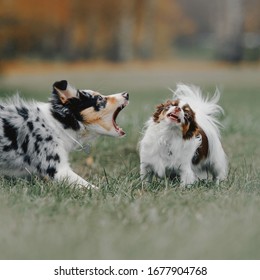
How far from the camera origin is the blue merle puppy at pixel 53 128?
5.06m

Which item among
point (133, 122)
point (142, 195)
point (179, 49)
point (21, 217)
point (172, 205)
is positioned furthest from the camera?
point (179, 49)

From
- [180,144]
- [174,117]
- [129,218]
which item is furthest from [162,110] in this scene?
[129,218]

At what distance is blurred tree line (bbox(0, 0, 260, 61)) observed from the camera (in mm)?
23516

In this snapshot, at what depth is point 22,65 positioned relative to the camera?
27469 mm

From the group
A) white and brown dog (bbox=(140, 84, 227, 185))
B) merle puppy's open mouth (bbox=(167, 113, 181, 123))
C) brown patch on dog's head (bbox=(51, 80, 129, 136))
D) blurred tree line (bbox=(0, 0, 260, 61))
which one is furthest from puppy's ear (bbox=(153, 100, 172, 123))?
blurred tree line (bbox=(0, 0, 260, 61))

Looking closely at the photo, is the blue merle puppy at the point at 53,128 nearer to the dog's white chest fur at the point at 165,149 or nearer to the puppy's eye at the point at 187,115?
the dog's white chest fur at the point at 165,149

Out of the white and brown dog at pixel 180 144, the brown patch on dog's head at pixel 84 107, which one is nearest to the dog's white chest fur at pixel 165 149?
the white and brown dog at pixel 180 144

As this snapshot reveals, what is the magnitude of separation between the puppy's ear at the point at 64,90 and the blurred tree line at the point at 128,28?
1578 cm

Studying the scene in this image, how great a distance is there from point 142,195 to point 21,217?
3.32ft

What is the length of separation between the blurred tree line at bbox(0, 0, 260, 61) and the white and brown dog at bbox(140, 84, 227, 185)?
1593cm

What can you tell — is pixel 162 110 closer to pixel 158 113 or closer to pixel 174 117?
pixel 158 113

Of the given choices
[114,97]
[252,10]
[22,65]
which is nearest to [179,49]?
[252,10]

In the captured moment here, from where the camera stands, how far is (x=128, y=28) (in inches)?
1086
